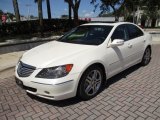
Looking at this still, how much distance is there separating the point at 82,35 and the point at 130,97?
199 centimetres

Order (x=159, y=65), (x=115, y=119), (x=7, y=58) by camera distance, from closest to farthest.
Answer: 1. (x=115, y=119)
2. (x=159, y=65)
3. (x=7, y=58)

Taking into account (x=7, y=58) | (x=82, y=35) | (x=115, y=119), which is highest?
(x=82, y=35)

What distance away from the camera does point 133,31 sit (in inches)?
235

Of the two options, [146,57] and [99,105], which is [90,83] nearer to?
[99,105]

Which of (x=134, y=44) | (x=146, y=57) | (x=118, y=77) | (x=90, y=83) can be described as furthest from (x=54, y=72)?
(x=146, y=57)

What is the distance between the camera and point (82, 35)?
17.1ft

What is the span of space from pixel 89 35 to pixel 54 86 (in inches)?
78.2

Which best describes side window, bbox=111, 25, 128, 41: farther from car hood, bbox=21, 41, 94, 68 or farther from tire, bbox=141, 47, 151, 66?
tire, bbox=141, 47, 151, 66

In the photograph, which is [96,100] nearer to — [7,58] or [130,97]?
[130,97]

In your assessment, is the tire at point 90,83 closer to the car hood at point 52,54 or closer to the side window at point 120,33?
the car hood at point 52,54

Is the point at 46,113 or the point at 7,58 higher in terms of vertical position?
the point at 7,58

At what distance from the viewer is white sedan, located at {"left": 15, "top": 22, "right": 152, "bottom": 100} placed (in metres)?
3.71

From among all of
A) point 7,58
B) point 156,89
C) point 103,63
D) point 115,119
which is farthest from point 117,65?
point 7,58

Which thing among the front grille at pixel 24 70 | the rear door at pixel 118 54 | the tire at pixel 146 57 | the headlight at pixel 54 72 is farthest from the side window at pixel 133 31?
the front grille at pixel 24 70
